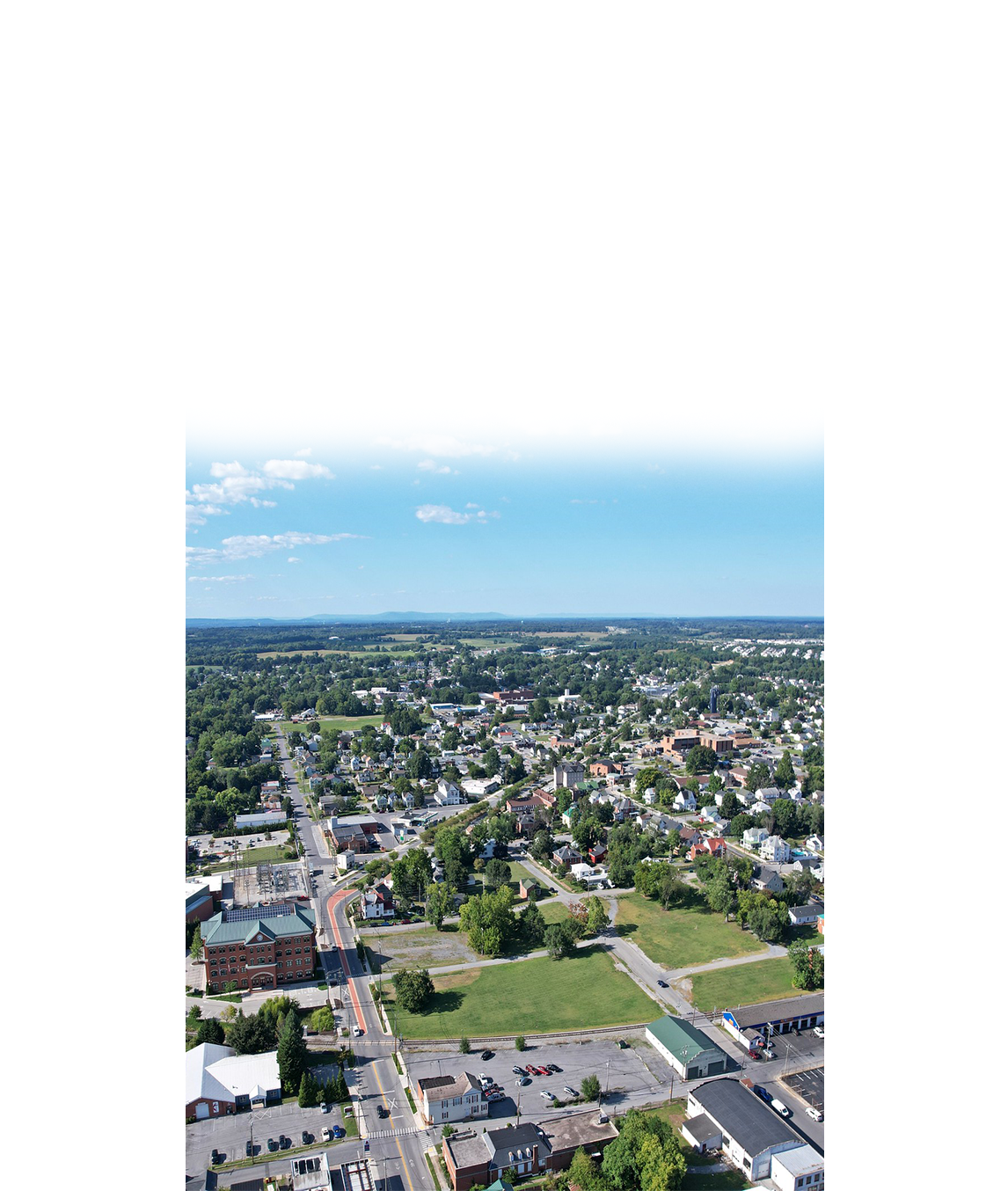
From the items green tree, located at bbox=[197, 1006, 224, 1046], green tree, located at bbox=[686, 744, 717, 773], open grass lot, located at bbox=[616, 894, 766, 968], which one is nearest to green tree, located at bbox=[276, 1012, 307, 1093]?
green tree, located at bbox=[197, 1006, 224, 1046]

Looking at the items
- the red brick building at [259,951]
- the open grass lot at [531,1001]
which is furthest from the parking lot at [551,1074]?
the red brick building at [259,951]

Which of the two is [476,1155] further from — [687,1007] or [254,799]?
[254,799]

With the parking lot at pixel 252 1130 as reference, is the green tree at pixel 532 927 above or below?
below

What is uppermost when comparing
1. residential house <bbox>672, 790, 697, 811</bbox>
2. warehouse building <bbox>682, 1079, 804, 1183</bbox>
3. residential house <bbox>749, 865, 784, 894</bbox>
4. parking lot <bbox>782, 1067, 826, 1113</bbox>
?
warehouse building <bbox>682, 1079, 804, 1183</bbox>

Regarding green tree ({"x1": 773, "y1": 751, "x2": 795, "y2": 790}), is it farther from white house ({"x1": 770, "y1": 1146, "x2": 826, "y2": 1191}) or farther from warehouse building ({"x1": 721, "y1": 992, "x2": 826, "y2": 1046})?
white house ({"x1": 770, "y1": 1146, "x2": 826, "y2": 1191})

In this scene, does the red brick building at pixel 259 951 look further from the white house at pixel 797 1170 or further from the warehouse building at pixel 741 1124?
the white house at pixel 797 1170

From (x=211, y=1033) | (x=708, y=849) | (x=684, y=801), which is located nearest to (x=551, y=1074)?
(x=211, y=1033)
